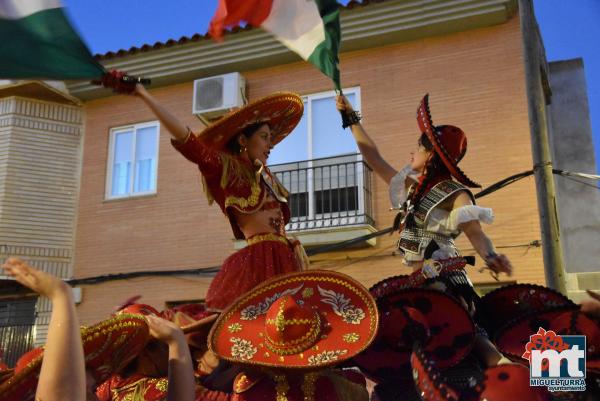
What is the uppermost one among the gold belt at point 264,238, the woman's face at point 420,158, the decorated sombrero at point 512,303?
the woman's face at point 420,158

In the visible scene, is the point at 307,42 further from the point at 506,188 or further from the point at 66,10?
the point at 506,188

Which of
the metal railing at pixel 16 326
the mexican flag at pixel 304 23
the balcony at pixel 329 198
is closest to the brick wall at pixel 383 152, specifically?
the balcony at pixel 329 198

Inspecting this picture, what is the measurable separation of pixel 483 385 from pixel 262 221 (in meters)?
1.54

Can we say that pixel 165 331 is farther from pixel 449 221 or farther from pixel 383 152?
pixel 383 152

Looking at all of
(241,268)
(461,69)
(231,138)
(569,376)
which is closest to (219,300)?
(241,268)

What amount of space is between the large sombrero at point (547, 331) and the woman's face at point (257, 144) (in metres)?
1.71

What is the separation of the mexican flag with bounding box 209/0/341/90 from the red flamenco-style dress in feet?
1.00

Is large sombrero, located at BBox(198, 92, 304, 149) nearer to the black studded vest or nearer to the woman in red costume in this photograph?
the woman in red costume

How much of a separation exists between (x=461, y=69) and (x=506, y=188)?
86.9 inches

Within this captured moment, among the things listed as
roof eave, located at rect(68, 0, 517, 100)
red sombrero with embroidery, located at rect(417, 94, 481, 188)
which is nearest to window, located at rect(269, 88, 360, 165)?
roof eave, located at rect(68, 0, 517, 100)

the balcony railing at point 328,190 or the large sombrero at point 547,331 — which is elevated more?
the balcony railing at point 328,190

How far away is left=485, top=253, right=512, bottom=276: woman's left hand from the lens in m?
3.19

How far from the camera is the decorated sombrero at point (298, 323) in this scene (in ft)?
9.62

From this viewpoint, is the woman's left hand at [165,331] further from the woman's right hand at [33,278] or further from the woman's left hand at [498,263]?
the woman's left hand at [498,263]
